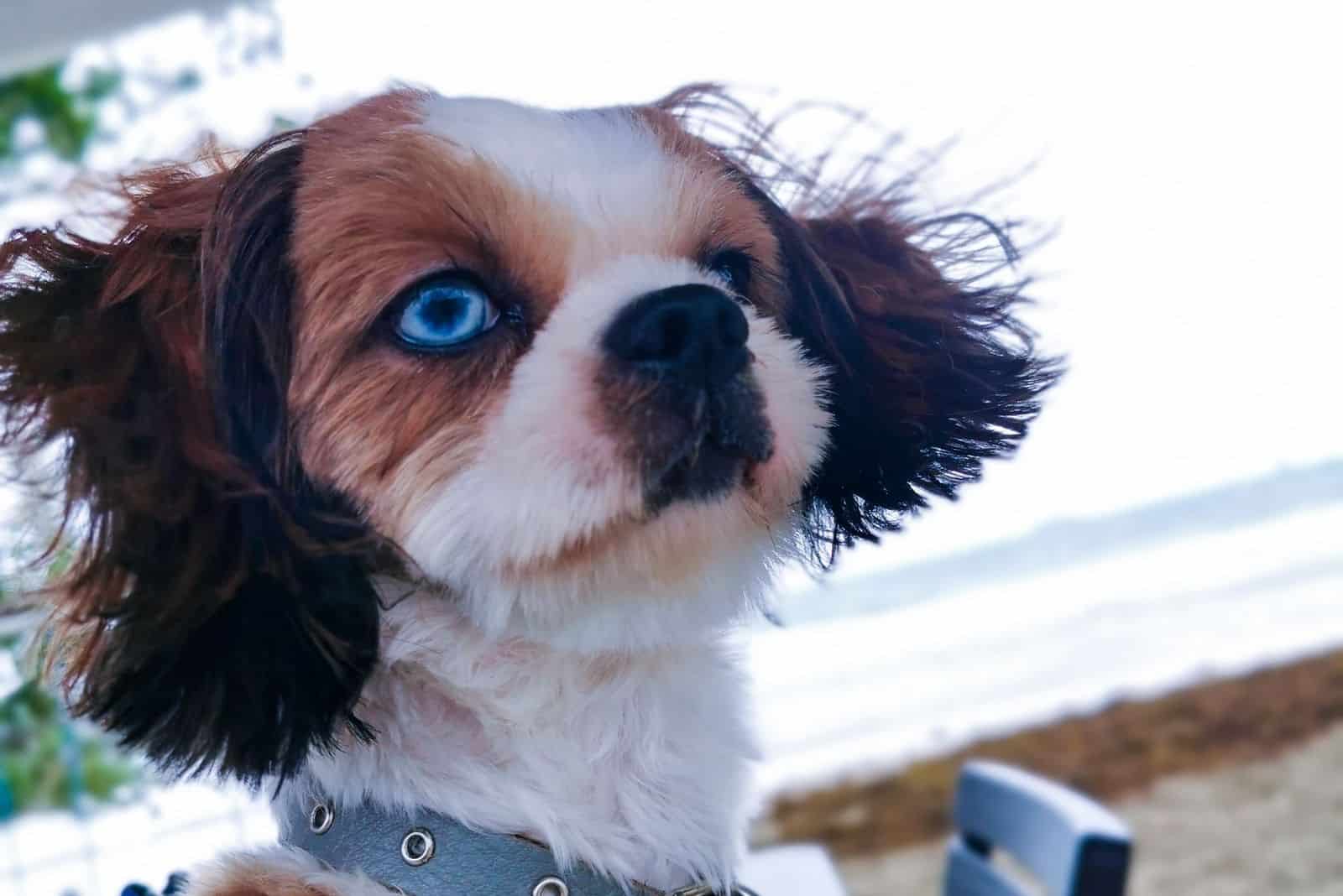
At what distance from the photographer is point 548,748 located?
59 cm

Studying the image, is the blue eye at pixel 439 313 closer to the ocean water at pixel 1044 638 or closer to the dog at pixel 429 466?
the dog at pixel 429 466

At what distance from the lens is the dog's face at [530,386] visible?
497 millimetres

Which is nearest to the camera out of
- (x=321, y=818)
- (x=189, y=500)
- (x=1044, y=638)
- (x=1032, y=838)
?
(x=189, y=500)

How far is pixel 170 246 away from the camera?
21.2 inches

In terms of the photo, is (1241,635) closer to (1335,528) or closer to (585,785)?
(1335,528)

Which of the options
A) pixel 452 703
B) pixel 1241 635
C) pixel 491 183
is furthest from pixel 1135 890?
pixel 491 183

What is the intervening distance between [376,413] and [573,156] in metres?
0.16

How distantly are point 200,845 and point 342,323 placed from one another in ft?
1.38

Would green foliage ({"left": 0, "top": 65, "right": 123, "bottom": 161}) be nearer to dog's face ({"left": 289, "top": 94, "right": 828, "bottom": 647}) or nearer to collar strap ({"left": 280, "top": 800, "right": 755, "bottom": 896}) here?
dog's face ({"left": 289, "top": 94, "right": 828, "bottom": 647})

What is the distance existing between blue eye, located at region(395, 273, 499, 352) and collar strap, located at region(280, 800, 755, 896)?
24cm

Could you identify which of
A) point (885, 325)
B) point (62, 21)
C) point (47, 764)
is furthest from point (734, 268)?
point (47, 764)

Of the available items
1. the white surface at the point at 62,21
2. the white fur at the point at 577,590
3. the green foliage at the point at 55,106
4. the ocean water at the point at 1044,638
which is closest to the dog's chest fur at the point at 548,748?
the white fur at the point at 577,590

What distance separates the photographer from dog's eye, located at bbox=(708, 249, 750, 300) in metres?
0.62

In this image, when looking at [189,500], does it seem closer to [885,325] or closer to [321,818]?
[321,818]
